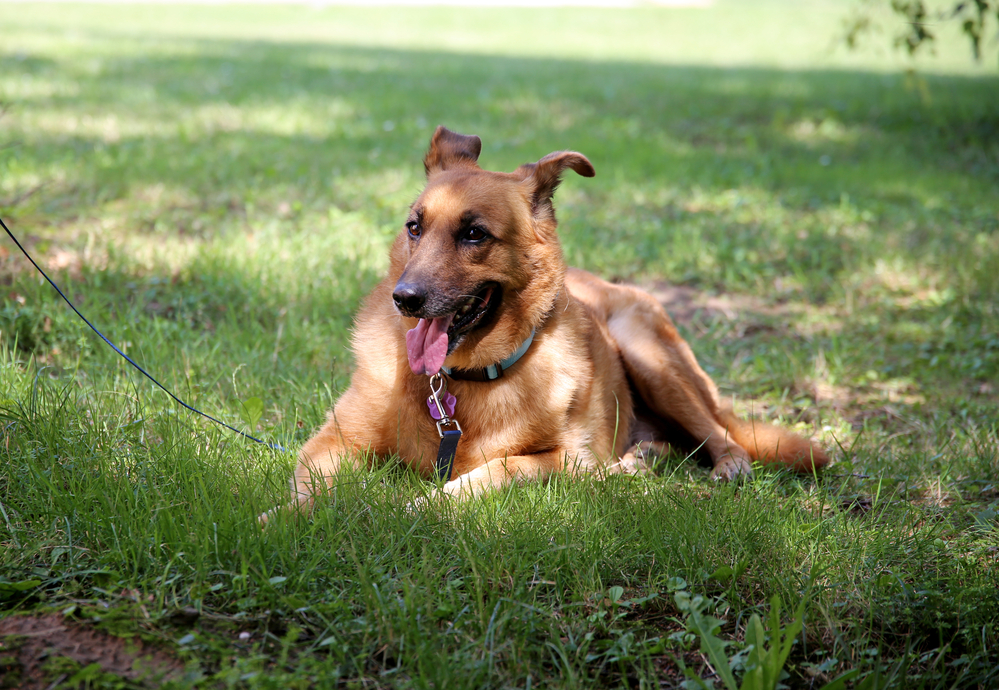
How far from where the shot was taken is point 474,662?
2137 millimetres

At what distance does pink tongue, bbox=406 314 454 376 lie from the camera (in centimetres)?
305

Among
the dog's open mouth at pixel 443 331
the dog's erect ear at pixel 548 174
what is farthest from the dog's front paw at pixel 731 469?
the dog's erect ear at pixel 548 174

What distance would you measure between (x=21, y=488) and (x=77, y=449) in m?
0.24

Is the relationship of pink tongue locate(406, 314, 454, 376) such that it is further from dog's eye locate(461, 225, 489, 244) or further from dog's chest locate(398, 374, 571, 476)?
dog's eye locate(461, 225, 489, 244)

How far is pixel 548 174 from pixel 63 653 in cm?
259

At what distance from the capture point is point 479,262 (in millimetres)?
3230

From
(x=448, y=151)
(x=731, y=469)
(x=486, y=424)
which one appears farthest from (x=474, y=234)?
(x=731, y=469)

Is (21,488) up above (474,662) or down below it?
above

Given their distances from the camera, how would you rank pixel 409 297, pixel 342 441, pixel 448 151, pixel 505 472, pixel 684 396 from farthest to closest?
1. pixel 684 396
2. pixel 448 151
3. pixel 342 441
4. pixel 505 472
5. pixel 409 297

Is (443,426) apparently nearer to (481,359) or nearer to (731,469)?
(481,359)

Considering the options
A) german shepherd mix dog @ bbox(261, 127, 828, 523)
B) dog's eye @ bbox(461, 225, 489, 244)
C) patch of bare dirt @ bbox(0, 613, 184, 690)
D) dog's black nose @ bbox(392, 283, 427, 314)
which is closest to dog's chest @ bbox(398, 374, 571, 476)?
german shepherd mix dog @ bbox(261, 127, 828, 523)

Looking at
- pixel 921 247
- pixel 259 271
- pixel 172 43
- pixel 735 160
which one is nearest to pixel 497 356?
pixel 259 271

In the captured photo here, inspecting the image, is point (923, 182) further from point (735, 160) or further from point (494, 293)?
point (494, 293)

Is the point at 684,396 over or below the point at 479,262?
below
